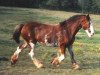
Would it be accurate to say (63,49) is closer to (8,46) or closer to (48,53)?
(48,53)

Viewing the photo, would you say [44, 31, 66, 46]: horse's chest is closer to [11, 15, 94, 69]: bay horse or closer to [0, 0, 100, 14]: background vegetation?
[11, 15, 94, 69]: bay horse

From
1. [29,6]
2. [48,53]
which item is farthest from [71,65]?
[29,6]

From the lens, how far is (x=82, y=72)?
55.1ft

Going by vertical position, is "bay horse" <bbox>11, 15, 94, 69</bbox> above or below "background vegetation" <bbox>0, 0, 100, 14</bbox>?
above

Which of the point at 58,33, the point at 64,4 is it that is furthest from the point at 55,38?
the point at 64,4

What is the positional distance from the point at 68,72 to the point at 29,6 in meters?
97.9

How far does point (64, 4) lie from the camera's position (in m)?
118

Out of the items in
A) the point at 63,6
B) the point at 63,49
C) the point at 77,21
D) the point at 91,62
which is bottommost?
the point at 63,6

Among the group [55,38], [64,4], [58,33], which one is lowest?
[64,4]

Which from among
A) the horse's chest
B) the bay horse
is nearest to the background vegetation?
the bay horse

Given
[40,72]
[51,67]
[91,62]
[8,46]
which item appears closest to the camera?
[40,72]

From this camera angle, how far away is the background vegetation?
365 feet

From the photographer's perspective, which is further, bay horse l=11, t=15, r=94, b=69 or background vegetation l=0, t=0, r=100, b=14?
background vegetation l=0, t=0, r=100, b=14

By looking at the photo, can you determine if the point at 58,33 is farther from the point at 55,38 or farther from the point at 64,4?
the point at 64,4
